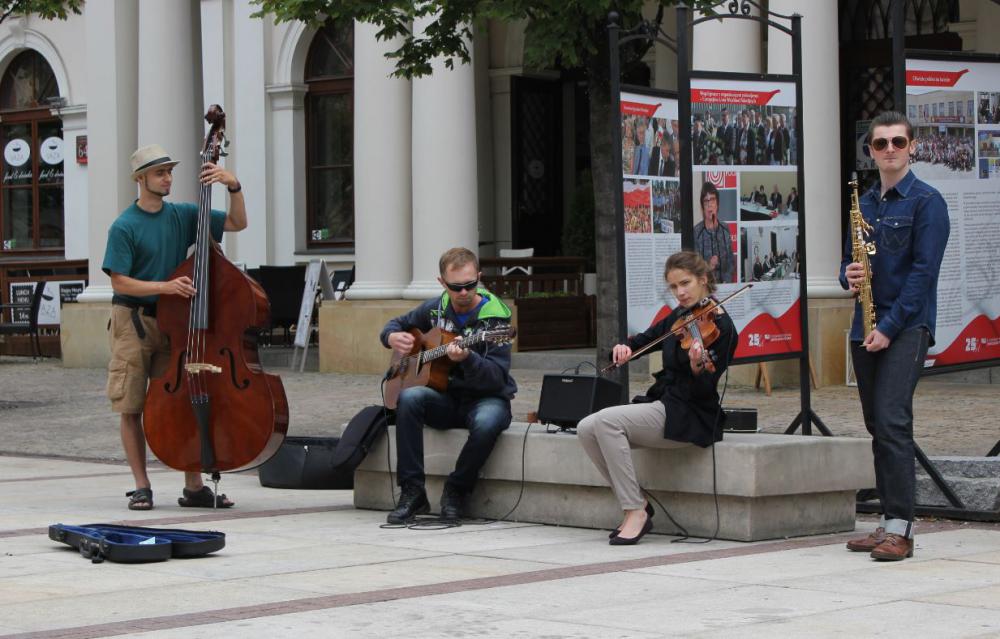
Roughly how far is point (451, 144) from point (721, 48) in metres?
3.42

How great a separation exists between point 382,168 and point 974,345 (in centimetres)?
1122

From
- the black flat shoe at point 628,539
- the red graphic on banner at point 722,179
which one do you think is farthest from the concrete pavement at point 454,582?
the red graphic on banner at point 722,179

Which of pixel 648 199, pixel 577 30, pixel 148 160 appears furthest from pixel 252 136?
pixel 148 160

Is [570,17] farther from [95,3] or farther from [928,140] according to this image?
[95,3]

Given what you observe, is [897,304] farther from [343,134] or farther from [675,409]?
[343,134]

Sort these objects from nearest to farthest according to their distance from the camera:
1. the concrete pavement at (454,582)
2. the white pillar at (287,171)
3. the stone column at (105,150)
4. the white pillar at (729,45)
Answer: the concrete pavement at (454,582) → the white pillar at (729,45) → the stone column at (105,150) → the white pillar at (287,171)

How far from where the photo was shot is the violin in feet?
25.2

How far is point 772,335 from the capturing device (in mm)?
9594

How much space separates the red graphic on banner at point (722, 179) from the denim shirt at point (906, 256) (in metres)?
1.86

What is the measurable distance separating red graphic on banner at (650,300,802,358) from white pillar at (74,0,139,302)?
14.1m

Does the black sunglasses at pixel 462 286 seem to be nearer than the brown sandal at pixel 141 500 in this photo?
Yes

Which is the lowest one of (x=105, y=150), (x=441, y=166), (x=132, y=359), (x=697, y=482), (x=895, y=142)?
(x=697, y=482)

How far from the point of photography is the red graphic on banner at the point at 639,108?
9.86m

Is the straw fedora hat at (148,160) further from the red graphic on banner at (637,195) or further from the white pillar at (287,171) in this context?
the white pillar at (287,171)
